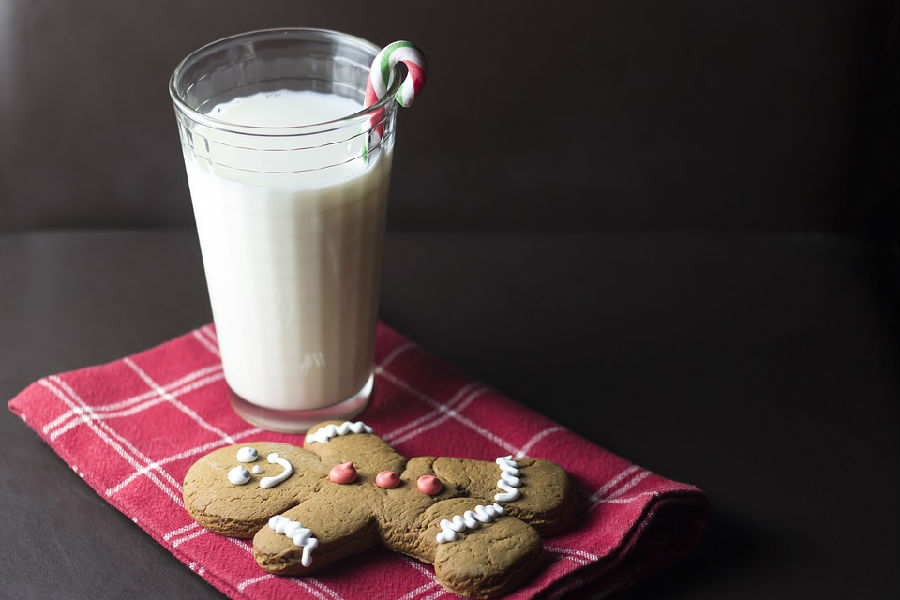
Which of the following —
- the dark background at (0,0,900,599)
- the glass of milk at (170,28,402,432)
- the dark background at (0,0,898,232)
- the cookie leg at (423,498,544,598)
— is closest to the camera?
the cookie leg at (423,498,544,598)

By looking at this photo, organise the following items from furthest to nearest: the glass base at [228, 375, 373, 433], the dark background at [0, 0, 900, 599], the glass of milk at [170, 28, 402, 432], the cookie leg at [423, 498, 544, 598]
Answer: the dark background at [0, 0, 900, 599]
the glass base at [228, 375, 373, 433]
the glass of milk at [170, 28, 402, 432]
the cookie leg at [423, 498, 544, 598]

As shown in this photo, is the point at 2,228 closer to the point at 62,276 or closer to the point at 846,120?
the point at 62,276

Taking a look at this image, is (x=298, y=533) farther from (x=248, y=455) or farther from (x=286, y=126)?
(x=286, y=126)

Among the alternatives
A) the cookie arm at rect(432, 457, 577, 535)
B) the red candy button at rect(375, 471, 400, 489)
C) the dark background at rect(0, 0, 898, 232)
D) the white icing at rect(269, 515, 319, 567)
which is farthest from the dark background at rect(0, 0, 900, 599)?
the white icing at rect(269, 515, 319, 567)

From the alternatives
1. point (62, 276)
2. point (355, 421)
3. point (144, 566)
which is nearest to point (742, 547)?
point (355, 421)

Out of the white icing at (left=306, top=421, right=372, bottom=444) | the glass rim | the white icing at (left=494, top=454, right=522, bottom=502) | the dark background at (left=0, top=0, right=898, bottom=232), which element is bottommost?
the white icing at (left=306, top=421, right=372, bottom=444)

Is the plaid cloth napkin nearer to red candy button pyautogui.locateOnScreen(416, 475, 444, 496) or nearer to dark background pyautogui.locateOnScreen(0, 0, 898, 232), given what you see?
red candy button pyautogui.locateOnScreen(416, 475, 444, 496)

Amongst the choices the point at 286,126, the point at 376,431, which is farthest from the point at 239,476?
the point at 286,126
